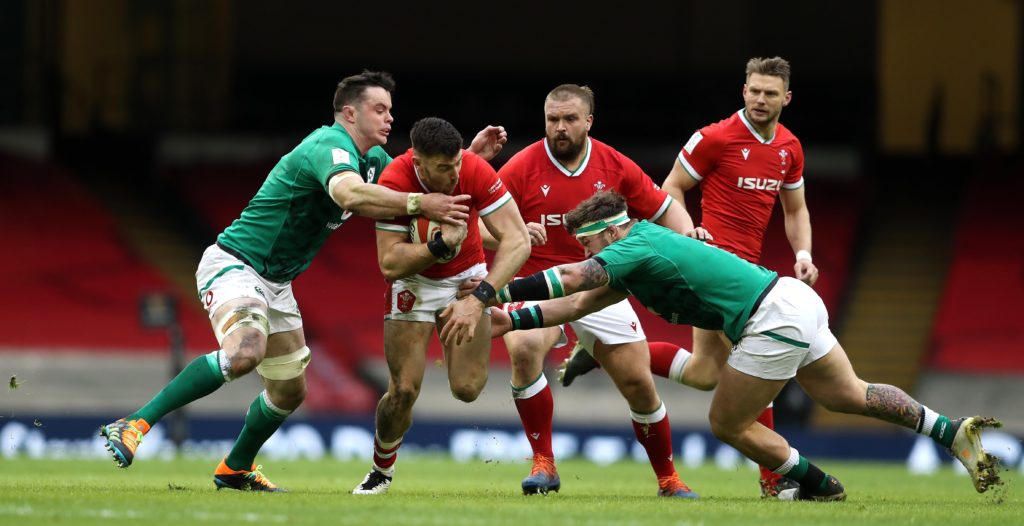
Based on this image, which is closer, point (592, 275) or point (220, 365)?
point (592, 275)

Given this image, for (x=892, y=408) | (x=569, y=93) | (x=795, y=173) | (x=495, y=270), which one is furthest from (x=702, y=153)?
(x=892, y=408)

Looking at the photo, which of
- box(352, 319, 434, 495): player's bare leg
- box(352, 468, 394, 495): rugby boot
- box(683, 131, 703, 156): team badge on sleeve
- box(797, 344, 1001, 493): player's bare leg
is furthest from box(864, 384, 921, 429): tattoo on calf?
box(352, 468, 394, 495): rugby boot

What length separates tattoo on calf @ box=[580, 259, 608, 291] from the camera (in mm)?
9109

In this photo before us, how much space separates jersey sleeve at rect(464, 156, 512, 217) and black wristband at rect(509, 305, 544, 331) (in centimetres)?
67

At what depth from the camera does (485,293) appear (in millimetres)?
9320

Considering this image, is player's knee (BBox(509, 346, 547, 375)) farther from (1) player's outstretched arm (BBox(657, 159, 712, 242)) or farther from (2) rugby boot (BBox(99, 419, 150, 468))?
(2) rugby boot (BBox(99, 419, 150, 468))

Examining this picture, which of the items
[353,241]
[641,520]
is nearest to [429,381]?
[353,241]

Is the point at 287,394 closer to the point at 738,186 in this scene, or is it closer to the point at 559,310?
the point at 559,310

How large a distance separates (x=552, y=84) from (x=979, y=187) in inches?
308

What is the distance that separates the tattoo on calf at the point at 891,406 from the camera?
968 cm

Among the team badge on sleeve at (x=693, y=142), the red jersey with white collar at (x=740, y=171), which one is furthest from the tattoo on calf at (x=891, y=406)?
the team badge on sleeve at (x=693, y=142)

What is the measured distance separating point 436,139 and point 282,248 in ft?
4.59

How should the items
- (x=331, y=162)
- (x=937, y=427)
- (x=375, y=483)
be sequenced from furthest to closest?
(x=375, y=483), (x=937, y=427), (x=331, y=162)

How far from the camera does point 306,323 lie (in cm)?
2383
